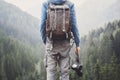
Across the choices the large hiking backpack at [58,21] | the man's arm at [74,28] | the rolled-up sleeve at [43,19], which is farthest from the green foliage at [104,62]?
the large hiking backpack at [58,21]

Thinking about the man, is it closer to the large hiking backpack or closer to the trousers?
the trousers

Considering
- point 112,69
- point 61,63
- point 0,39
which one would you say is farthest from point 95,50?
point 61,63

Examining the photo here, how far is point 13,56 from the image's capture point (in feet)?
520

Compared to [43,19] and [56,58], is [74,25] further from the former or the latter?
[56,58]

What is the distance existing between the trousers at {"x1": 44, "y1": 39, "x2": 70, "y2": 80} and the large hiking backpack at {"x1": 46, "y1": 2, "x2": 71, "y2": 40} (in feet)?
0.63

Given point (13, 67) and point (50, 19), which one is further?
point (13, 67)

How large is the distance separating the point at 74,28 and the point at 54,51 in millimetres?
593

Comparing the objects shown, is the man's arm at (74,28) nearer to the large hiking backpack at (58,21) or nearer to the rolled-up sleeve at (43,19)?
the large hiking backpack at (58,21)

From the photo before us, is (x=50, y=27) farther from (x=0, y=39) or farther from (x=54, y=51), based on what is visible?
(x=0, y=39)

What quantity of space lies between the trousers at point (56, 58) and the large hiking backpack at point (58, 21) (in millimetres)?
193

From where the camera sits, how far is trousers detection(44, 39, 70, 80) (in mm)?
6695

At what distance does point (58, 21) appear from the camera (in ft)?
21.6

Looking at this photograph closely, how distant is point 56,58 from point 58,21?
0.76 meters

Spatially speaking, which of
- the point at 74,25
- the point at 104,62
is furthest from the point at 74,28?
the point at 104,62
